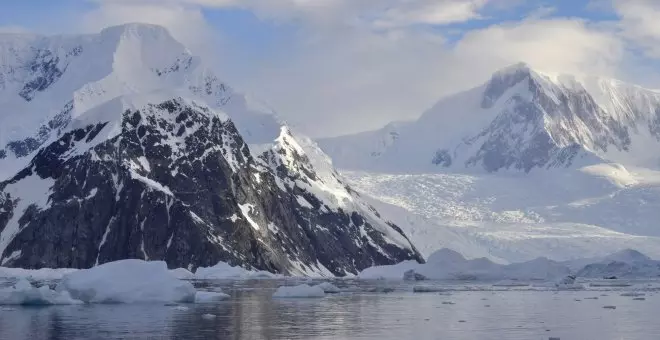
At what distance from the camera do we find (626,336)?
7262 cm

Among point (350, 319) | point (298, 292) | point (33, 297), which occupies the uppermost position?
point (298, 292)

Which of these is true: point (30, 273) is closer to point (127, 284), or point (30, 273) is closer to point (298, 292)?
point (298, 292)

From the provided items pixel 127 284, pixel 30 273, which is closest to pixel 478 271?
pixel 30 273

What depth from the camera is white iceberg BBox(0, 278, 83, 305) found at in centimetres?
9750

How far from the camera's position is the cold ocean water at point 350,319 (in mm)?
72625

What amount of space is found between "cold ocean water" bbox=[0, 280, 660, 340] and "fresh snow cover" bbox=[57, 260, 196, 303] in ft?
11.7

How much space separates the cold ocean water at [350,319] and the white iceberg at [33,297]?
2.16 m

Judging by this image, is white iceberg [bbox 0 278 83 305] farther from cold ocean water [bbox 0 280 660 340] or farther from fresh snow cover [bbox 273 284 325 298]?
fresh snow cover [bbox 273 284 325 298]

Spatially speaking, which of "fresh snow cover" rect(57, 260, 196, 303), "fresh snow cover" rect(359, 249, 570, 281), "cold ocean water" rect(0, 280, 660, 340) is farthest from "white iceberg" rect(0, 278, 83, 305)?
"fresh snow cover" rect(359, 249, 570, 281)

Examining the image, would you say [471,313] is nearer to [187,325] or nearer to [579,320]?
[579,320]

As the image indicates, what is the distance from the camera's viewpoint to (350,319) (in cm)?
8562

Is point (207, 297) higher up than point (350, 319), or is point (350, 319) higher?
point (207, 297)

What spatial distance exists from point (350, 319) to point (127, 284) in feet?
84.6

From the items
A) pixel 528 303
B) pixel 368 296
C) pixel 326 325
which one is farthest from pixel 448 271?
pixel 326 325
